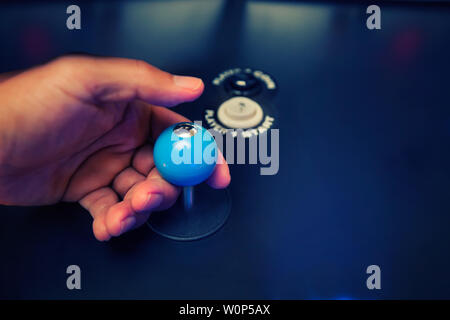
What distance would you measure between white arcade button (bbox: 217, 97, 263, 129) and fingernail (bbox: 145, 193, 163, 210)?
0.27 metres

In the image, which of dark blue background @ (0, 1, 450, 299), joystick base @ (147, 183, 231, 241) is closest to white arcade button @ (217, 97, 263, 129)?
dark blue background @ (0, 1, 450, 299)

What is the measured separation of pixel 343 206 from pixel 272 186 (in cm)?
14

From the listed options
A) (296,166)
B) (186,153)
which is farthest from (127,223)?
(296,166)

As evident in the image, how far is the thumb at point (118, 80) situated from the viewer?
678mm

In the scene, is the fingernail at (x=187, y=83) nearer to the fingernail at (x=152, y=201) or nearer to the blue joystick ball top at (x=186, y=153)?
the blue joystick ball top at (x=186, y=153)

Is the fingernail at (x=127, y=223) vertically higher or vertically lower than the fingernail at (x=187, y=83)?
lower

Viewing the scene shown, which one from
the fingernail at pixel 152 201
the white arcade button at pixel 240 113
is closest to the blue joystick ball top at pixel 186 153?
the fingernail at pixel 152 201

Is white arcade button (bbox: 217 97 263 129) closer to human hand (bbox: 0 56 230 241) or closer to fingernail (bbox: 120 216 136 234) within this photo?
human hand (bbox: 0 56 230 241)

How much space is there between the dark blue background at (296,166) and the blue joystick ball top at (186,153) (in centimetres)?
14

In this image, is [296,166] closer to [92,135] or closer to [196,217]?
[196,217]

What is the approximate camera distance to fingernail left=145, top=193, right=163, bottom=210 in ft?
2.23

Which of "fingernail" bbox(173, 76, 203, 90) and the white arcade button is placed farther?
the white arcade button

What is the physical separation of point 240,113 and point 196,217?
0.27 meters

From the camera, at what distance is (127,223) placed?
70 centimetres
